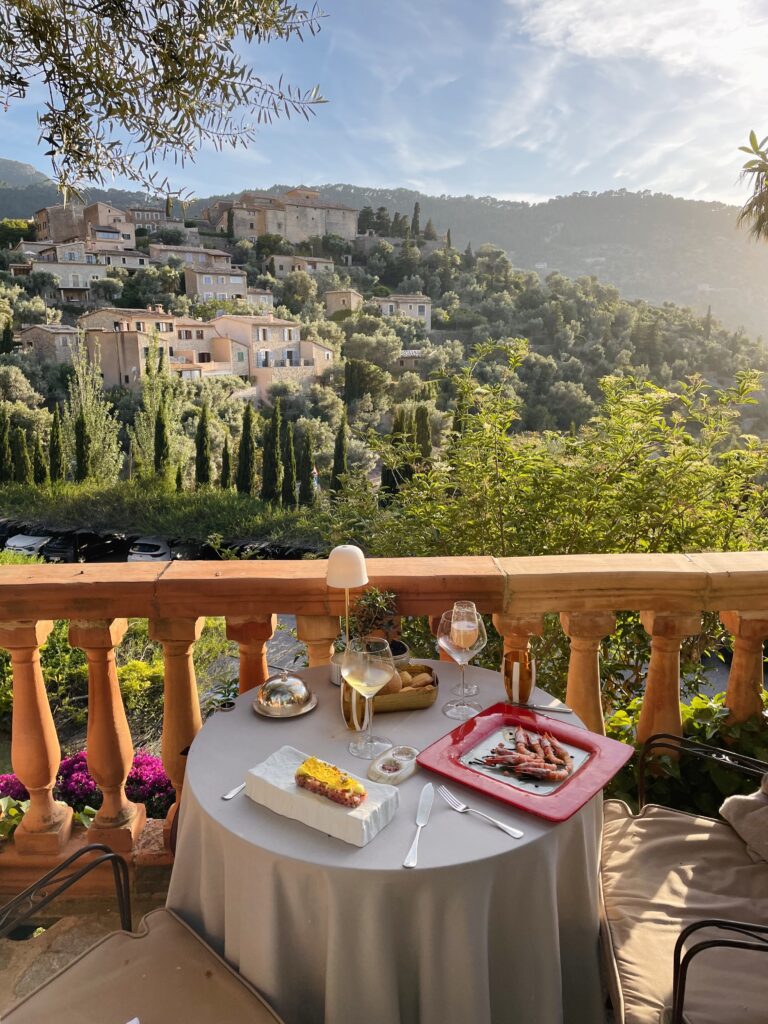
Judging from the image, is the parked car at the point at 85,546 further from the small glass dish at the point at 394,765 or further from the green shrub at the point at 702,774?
the small glass dish at the point at 394,765

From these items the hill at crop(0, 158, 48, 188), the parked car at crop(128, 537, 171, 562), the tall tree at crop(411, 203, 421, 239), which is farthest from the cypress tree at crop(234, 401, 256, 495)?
the hill at crop(0, 158, 48, 188)

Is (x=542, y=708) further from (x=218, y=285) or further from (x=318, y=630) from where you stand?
(x=218, y=285)

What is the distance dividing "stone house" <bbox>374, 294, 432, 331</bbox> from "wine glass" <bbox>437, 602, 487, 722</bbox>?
160 ft

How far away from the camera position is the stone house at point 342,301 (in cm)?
4703

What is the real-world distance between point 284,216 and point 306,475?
3874 centimetres

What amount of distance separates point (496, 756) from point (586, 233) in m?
68.7

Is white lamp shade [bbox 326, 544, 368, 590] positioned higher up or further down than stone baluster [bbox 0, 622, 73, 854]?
higher up

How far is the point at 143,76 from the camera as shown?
1.74 m

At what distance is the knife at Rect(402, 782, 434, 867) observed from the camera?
33.1 inches

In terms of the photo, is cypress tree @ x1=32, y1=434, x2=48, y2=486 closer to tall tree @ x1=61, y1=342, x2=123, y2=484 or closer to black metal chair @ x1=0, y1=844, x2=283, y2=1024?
tall tree @ x1=61, y1=342, x2=123, y2=484

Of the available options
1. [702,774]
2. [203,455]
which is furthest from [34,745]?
[203,455]

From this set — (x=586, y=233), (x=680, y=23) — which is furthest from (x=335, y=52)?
(x=586, y=233)

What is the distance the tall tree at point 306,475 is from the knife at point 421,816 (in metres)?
22.9

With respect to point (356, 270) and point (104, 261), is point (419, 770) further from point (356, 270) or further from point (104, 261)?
point (356, 270)
